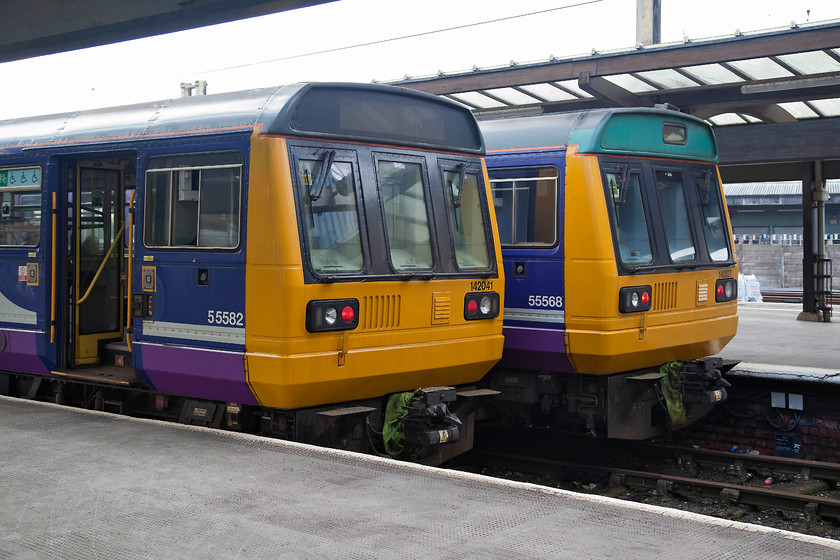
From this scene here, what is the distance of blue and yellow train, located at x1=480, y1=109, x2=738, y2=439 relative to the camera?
28.0ft

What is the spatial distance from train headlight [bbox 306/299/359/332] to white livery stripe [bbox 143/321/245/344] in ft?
1.97

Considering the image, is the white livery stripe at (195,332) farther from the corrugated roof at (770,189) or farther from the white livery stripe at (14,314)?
the corrugated roof at (770,189)

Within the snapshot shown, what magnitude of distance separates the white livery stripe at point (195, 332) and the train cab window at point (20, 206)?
1.86 meters

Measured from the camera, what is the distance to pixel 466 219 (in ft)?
25.4

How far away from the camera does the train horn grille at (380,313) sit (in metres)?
6.77

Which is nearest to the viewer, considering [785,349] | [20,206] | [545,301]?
[20,206]

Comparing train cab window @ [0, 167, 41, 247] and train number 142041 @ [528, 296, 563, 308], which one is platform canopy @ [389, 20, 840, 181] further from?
train cab window @ [0, 167, 41, 247]

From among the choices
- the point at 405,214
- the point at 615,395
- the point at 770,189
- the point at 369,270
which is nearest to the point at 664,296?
the point at 615,395

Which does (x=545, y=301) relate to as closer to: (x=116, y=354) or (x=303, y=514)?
(x=116, y=354)

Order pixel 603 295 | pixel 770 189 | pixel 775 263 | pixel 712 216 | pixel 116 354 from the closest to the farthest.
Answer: pixel 603 295 → pixel 116 354 → pixel 712 216 → pixel 775 263 → pixel 770 189

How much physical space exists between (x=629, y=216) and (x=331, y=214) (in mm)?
3369

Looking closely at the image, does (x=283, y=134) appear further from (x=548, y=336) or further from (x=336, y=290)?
(x=548, y=336)

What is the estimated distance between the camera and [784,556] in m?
4.22

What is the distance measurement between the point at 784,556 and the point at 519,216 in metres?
5.30
